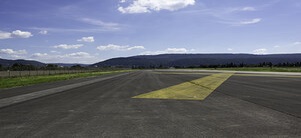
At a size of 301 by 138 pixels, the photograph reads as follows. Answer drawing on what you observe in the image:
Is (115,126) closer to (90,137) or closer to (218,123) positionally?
(90,137)

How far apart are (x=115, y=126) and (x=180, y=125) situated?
151 cm

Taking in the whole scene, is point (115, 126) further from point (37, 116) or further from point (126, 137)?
point (37, 116)

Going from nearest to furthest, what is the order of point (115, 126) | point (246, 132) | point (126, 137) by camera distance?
point (126, 137), point (246, 132), point (115, 126)

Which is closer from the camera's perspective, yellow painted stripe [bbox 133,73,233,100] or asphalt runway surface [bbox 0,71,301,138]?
asphalt runway surface [bbox 0,71,301,138]

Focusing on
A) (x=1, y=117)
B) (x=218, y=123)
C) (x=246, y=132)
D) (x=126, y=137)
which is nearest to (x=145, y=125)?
(x=126, y=137)

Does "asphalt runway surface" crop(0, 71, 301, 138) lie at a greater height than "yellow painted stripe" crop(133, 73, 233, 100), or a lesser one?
greater

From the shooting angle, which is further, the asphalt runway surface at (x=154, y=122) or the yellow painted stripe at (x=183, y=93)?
the yellow painted stripe at (x=183, y=93)

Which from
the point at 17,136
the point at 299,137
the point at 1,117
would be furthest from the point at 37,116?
the point at 299,137

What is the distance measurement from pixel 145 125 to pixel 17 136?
276 cm

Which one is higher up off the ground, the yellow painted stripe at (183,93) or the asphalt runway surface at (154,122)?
the asphalt runway surface at (154,122)

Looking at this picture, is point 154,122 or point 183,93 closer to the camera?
point 154,122

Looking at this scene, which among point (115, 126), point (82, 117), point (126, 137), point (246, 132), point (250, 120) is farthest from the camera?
point (82, 117)

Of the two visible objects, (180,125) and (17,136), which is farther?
(180,125)

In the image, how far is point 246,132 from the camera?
659 cm
